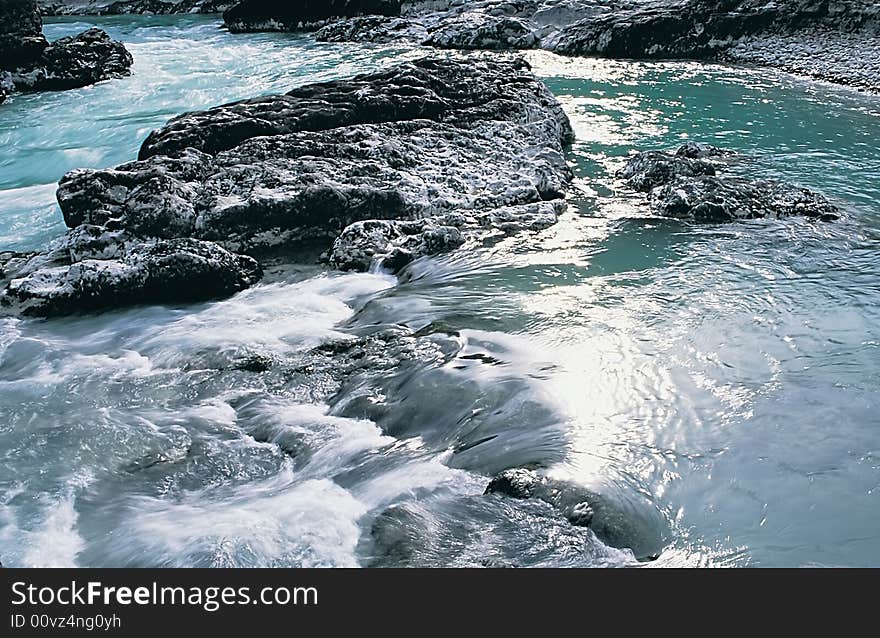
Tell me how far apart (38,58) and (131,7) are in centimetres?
1627

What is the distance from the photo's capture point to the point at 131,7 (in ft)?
106

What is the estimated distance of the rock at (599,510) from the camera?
148 inches

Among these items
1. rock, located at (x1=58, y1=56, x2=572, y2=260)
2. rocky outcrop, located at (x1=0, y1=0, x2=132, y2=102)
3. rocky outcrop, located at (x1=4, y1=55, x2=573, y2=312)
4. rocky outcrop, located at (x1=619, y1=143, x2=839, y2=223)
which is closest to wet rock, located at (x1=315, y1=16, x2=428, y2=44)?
rocky outcrop, located at (x1=0, y1=0, x2=132, y2=102)

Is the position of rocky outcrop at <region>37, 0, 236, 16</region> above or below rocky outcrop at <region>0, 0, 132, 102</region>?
above

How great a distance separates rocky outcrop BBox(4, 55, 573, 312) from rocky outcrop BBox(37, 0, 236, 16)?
78.9ft

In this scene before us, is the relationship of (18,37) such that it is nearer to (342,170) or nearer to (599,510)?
(342,170)

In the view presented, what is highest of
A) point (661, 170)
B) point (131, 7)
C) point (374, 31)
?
point (131, 7)

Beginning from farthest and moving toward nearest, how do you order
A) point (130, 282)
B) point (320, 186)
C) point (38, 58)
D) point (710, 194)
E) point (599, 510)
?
point (38, 58) → point (710, 194) → point (320, 186) → point (130, 282) → point (599, 510)

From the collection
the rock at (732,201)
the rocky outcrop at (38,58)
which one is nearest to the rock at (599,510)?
the rock at (732,201)

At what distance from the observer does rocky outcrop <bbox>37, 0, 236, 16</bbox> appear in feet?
103

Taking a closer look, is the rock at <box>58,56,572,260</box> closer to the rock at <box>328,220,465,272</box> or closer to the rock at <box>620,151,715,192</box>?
the rock at <box>328,220,465,272</box>

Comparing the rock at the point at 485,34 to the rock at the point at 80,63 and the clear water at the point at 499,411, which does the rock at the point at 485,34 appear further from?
the clear water at the point at 499,411

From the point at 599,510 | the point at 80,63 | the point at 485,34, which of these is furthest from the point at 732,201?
the point at 80,63
